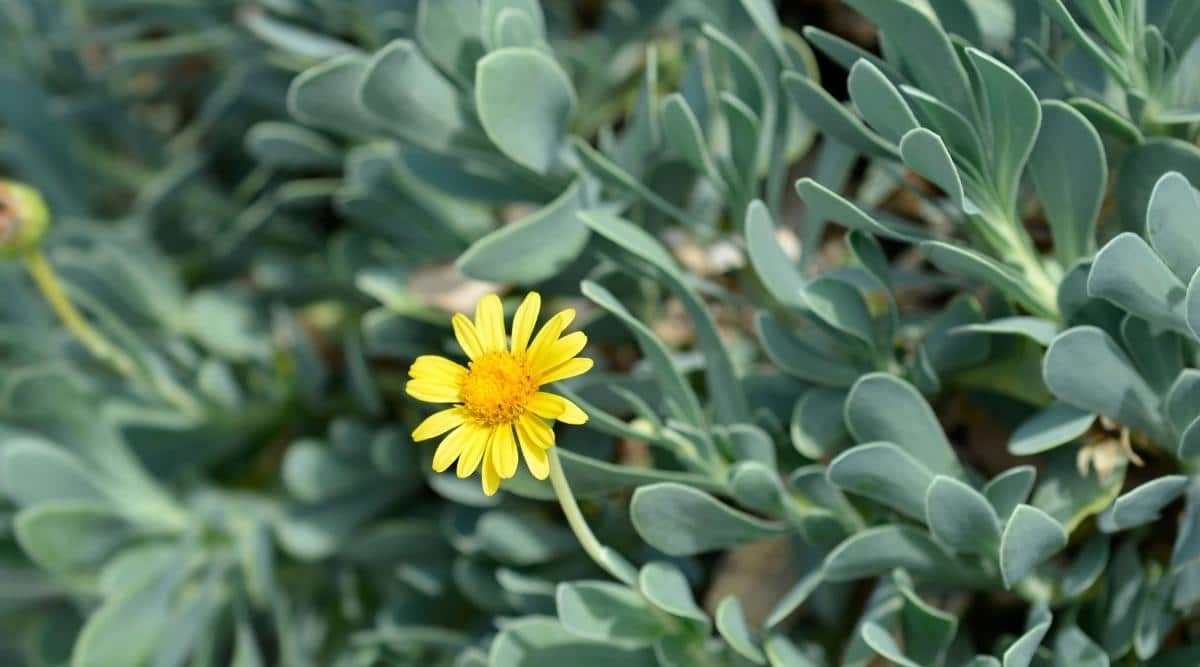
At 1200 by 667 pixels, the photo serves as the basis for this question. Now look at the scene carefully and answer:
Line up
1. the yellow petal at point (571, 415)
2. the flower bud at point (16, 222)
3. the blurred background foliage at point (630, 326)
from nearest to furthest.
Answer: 1. the yellow petal at point (571, 415)
2. the blurred background foliage at point (630, 326)
3. the flower bud at point (16, 222)

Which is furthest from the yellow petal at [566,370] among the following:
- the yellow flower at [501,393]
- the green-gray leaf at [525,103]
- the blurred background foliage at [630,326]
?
the green-gray leaf at [525,103]

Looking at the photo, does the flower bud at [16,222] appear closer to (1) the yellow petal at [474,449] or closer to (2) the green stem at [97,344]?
(2) the green stem at [97,344]

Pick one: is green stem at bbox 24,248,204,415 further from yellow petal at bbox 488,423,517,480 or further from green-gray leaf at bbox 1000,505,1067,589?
green-gray leaf at bbox 1000,505,1067,589

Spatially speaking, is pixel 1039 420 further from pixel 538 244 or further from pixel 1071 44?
pixel 538 244

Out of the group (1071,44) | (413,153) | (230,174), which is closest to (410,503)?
(413,153)

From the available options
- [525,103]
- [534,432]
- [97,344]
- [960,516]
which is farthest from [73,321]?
[960,516]
